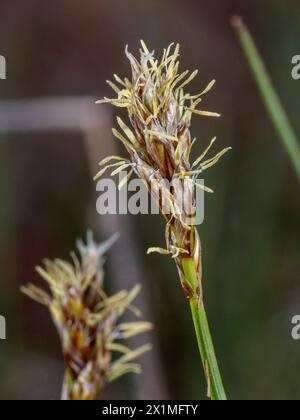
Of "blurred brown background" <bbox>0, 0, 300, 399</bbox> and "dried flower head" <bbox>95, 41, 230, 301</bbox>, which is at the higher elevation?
"blurred brown background" <bbox>0, 0, 300, 399</bbox>

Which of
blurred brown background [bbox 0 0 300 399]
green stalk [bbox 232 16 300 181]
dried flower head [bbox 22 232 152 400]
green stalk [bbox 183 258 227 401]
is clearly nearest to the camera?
green stalk [bbox 183 258 227 401]

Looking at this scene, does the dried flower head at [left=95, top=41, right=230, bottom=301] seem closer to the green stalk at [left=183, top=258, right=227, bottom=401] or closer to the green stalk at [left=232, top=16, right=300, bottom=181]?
the green stalk at [left=183, top=258, right=227, bottom=401]

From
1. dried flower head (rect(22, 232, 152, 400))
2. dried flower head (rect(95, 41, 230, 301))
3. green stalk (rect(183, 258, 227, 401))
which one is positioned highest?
dried flower head (rect(95, 41, 230, 301))

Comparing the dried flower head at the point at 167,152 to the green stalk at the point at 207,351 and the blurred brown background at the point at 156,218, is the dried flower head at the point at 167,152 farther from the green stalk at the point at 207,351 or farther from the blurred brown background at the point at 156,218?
the blurred brown background at the point at 156,218

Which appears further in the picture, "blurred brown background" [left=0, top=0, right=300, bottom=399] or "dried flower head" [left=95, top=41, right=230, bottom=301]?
"blurred brown background" [left=0, top=0, right=300, bottom=399]

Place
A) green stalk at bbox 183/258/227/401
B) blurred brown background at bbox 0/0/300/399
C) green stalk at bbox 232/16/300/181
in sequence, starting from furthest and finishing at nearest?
1. blurred brown background at bbox 0/0/300/399
2. green stalk at bbox 232/16/300/181
3. green stalk at bbox 183/258/227/401

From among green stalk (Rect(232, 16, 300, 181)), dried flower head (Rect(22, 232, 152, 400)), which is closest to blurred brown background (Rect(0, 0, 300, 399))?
green stalk (Rect(232, 16, 300, 181))

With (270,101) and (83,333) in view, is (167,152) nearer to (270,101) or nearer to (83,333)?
(83,333)
